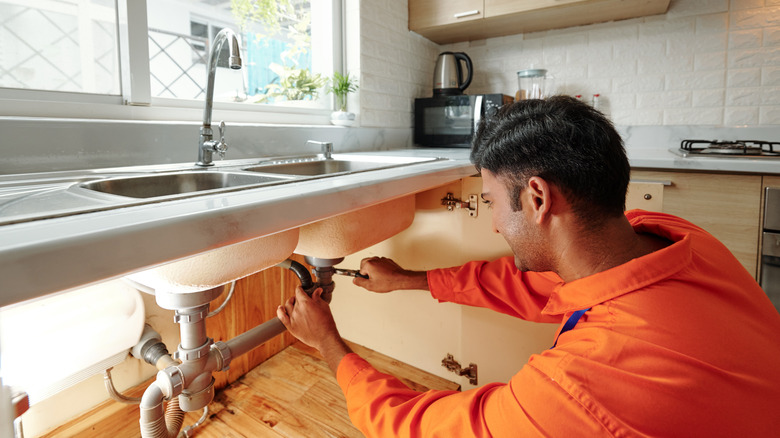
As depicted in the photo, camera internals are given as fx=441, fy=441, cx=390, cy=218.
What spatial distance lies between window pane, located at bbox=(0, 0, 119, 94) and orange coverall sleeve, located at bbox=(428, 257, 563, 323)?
3.48 feet

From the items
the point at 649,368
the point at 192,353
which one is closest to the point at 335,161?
the point at 192,353

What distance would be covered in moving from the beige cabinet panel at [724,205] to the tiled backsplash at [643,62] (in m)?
0.78

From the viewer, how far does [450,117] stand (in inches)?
84.0

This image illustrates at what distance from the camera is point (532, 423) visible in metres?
0.49

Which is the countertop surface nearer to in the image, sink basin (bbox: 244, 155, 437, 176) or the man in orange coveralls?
the man in orange coveralls

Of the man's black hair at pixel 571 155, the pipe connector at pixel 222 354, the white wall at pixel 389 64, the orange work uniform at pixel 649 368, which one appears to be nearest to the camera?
the orange work uniform at pixel 649 368

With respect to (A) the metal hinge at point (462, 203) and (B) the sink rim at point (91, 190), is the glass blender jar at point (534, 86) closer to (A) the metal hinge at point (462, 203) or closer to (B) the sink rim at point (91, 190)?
(A) the metal hinge at point (462, 203)

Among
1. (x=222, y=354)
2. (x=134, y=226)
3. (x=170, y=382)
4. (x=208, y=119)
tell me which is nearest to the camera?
(x=134, y=226)

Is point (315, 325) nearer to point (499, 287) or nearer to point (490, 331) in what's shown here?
point (499, 287)

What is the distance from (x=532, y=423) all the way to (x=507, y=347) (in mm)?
934

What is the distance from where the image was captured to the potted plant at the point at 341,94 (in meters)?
1.84

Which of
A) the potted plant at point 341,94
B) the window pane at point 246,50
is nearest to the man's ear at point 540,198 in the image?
the window pane at point 246,50

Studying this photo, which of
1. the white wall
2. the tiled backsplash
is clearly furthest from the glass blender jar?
the white wall

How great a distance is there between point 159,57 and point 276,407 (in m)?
1.21
